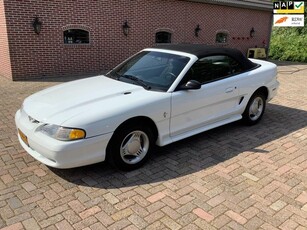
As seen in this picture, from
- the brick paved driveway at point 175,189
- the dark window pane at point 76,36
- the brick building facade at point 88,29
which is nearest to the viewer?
the brick paved driveway at point 175,189

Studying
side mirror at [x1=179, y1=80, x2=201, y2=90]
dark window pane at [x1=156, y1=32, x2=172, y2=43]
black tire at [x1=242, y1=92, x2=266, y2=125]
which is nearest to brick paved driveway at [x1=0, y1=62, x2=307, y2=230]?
black tire at [x1=242, y1=92, x2=266, y2=125]

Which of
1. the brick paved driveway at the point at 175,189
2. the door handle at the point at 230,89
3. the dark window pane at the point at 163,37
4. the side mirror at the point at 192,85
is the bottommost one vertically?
the brick paved driveway at the point at 175,189

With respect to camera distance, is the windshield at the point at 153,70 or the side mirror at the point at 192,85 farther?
the windshield at the point at 153,70

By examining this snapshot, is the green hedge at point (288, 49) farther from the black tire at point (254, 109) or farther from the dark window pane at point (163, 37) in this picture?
the black tire at point (254, 109)

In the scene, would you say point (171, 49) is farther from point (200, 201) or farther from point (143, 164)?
point (200, 201)

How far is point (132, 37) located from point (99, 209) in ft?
30.2

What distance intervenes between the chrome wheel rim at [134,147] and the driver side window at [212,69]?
105 centimetres

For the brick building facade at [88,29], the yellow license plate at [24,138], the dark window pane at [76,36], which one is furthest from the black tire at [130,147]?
the dark window pane at [76,36]

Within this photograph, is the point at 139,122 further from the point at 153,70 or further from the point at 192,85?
the point at 153,70

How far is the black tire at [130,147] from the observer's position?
3.68 m

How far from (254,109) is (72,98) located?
341 centimetres

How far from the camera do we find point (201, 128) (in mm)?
4676

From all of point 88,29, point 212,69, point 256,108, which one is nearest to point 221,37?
point 88,29

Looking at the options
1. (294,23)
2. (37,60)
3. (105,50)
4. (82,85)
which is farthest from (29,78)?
(294,23)
